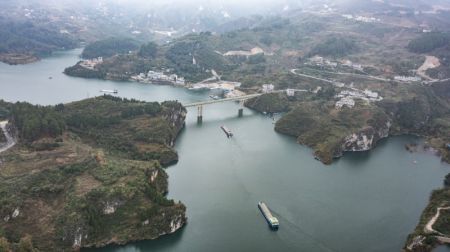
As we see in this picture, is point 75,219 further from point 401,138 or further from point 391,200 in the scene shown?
point 401,138

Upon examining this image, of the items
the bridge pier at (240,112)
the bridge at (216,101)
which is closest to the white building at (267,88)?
the bridge at (216,101)

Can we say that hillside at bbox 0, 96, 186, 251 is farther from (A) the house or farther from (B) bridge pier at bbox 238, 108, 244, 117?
(A) the house

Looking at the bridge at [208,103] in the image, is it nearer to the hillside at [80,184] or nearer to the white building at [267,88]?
the white building at [267,88]

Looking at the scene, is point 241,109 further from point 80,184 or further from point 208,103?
point 80,184

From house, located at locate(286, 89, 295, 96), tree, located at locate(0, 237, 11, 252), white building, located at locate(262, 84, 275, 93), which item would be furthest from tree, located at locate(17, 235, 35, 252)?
white building, located at locate(262, 84, 275, 93)

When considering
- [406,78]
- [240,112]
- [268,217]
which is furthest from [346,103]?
[268,217]

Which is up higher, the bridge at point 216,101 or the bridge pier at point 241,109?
the bridge at point 216,101

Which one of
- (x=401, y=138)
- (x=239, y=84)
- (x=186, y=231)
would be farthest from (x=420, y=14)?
(x=186, y=231)
